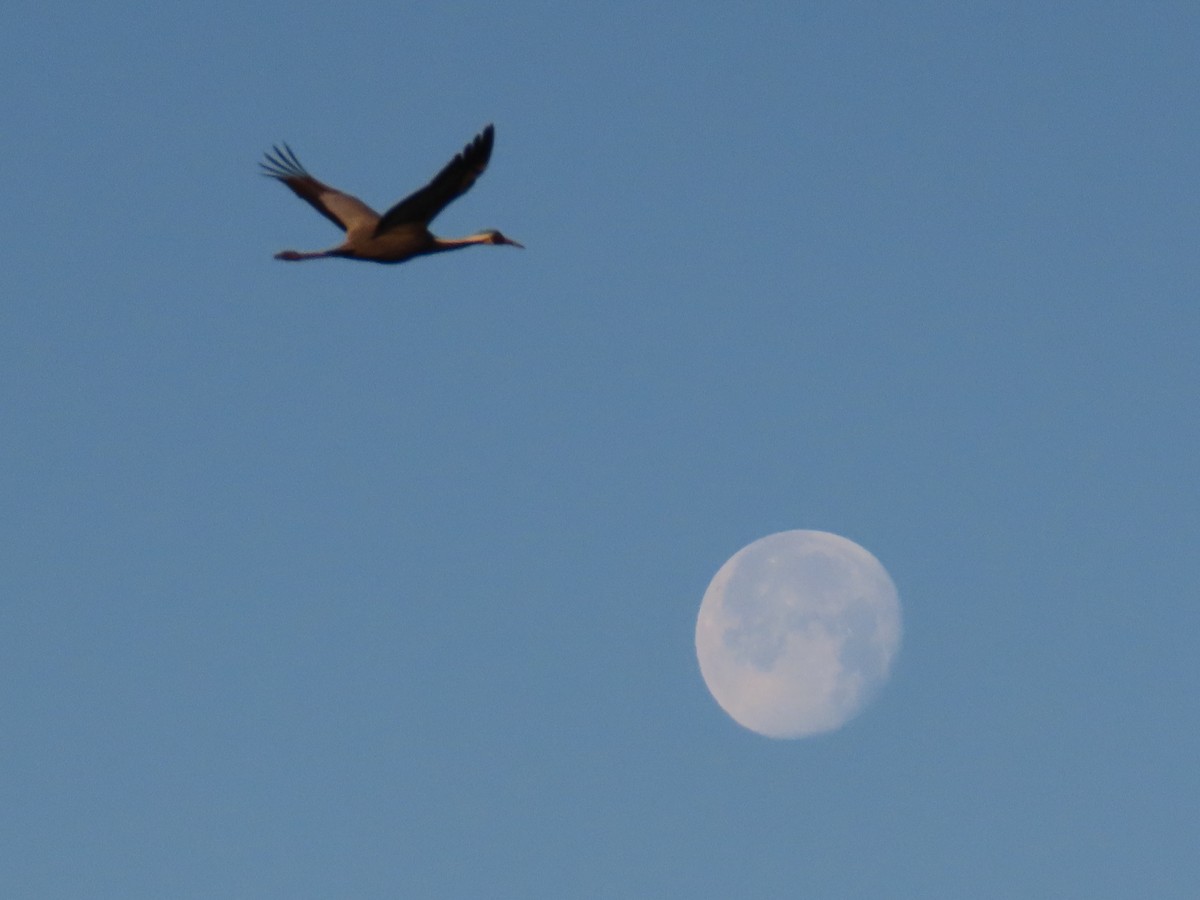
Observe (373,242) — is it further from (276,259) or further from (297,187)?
(297,187)

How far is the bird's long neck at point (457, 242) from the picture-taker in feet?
71.6

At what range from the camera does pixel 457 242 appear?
22000mm

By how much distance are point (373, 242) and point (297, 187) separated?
347 cm

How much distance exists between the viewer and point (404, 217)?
68.7ft

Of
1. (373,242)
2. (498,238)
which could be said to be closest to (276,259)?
(373,242)

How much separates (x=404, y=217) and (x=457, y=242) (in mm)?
1181

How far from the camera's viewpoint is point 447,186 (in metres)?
20.3

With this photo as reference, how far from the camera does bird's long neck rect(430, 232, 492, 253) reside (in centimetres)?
2181

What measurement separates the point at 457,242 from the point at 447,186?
173 cm

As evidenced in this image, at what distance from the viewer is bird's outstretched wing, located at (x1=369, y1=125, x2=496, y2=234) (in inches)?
792

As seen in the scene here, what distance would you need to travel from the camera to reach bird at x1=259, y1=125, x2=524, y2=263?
20.2 m

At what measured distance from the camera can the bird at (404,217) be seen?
20.2 m

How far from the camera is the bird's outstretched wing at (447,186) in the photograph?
20109 millimetres

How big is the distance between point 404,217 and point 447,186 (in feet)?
2.85
